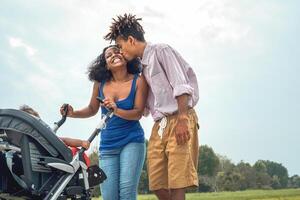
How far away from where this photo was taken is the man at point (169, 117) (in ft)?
12.0

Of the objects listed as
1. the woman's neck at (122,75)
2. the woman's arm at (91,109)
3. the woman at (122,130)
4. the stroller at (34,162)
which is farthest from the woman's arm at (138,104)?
the stroller at (34,162)

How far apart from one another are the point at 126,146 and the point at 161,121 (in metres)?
0.40

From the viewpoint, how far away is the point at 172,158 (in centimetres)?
369

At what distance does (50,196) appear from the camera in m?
3.29

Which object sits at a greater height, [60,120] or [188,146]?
[60,120]

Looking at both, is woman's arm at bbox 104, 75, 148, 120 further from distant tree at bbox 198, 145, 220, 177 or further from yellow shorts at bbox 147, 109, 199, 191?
distant tree at bbox 198, 145, 220, 177

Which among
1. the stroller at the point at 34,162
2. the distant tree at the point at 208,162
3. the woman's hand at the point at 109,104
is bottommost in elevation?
the stroller at the point at 34,162

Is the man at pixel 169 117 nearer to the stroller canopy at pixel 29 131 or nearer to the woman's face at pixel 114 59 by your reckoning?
the woman's face at pixel 114 59

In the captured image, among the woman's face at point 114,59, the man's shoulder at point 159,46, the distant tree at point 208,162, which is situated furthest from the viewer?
the distant tree at point 208,162

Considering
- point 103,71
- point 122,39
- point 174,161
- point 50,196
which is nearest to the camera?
point 50,196

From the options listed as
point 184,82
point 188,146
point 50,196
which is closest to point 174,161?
point 188,146

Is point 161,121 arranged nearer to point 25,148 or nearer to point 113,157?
point 113,157

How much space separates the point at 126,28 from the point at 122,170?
110cm

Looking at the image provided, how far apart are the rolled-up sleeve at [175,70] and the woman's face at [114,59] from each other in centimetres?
49
